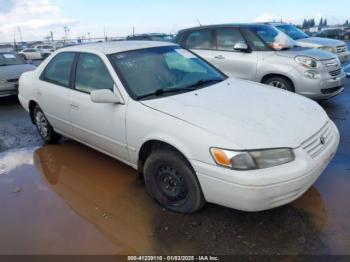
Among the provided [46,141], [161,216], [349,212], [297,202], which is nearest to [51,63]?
[46,141]

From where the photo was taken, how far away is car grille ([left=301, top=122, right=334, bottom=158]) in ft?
9.55

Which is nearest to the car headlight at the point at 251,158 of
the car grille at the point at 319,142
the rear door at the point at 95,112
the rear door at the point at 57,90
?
the car grille at the point at 319,142

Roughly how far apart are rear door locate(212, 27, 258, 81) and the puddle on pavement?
11.2 ft

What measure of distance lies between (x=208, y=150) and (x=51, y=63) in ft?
10.8

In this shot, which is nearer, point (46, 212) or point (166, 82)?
point (46, 212)

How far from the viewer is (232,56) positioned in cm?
A: 702

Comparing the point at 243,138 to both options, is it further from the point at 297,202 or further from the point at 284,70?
the point at 284,70

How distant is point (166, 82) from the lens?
3807 millimetres

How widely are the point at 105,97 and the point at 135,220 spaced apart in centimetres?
129

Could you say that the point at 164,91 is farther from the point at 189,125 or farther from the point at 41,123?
the point at 41,123

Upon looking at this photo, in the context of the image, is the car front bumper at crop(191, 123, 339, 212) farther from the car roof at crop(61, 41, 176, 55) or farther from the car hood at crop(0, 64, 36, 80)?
the car hood at crop(0, 64, 36, 80)

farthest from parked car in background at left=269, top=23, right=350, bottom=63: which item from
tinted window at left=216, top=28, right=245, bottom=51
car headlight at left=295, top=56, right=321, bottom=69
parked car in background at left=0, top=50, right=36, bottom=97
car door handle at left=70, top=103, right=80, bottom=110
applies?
parked car in background at left=0, top=50, right=36, bottom=97

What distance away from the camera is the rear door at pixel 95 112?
3699 mm

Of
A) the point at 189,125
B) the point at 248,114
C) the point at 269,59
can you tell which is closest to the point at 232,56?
the point at 269,59
